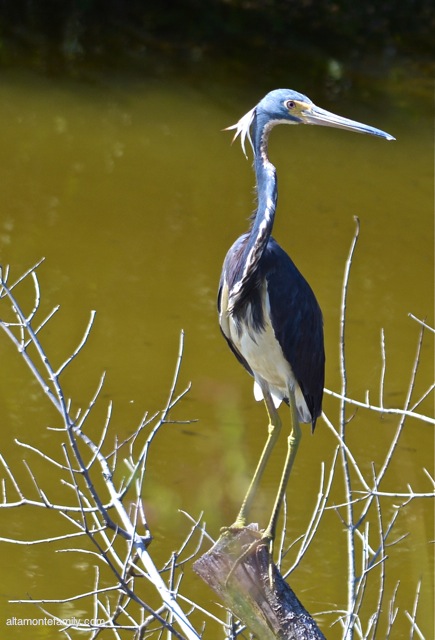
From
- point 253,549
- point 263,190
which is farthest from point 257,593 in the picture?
point 263,190

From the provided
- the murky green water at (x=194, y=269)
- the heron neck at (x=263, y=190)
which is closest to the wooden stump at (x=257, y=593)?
the heron neck at (x=263, y=190)

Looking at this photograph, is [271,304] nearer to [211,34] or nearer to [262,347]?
[262,347]

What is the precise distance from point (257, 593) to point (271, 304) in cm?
75

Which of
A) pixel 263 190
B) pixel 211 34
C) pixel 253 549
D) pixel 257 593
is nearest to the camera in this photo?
pixel 257 593

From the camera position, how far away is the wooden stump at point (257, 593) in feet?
7.12

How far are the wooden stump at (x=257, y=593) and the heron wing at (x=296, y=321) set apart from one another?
530mm

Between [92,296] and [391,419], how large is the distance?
151 cm

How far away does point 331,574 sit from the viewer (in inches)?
146

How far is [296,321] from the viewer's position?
2775 mm

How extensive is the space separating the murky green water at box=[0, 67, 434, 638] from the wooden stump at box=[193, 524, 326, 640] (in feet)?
4.03

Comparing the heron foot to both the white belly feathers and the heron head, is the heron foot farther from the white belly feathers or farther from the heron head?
the heron head

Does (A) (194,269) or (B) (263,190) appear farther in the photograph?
(A) (194,269)

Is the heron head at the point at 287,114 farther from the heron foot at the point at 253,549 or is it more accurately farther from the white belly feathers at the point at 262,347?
the heron foot at the point at 253,549

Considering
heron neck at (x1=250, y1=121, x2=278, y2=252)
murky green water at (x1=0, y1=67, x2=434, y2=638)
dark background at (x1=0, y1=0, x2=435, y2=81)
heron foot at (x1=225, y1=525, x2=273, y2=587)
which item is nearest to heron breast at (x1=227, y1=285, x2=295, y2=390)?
heron neck at (x1=250, y1=121, x2=278, y2=252)
